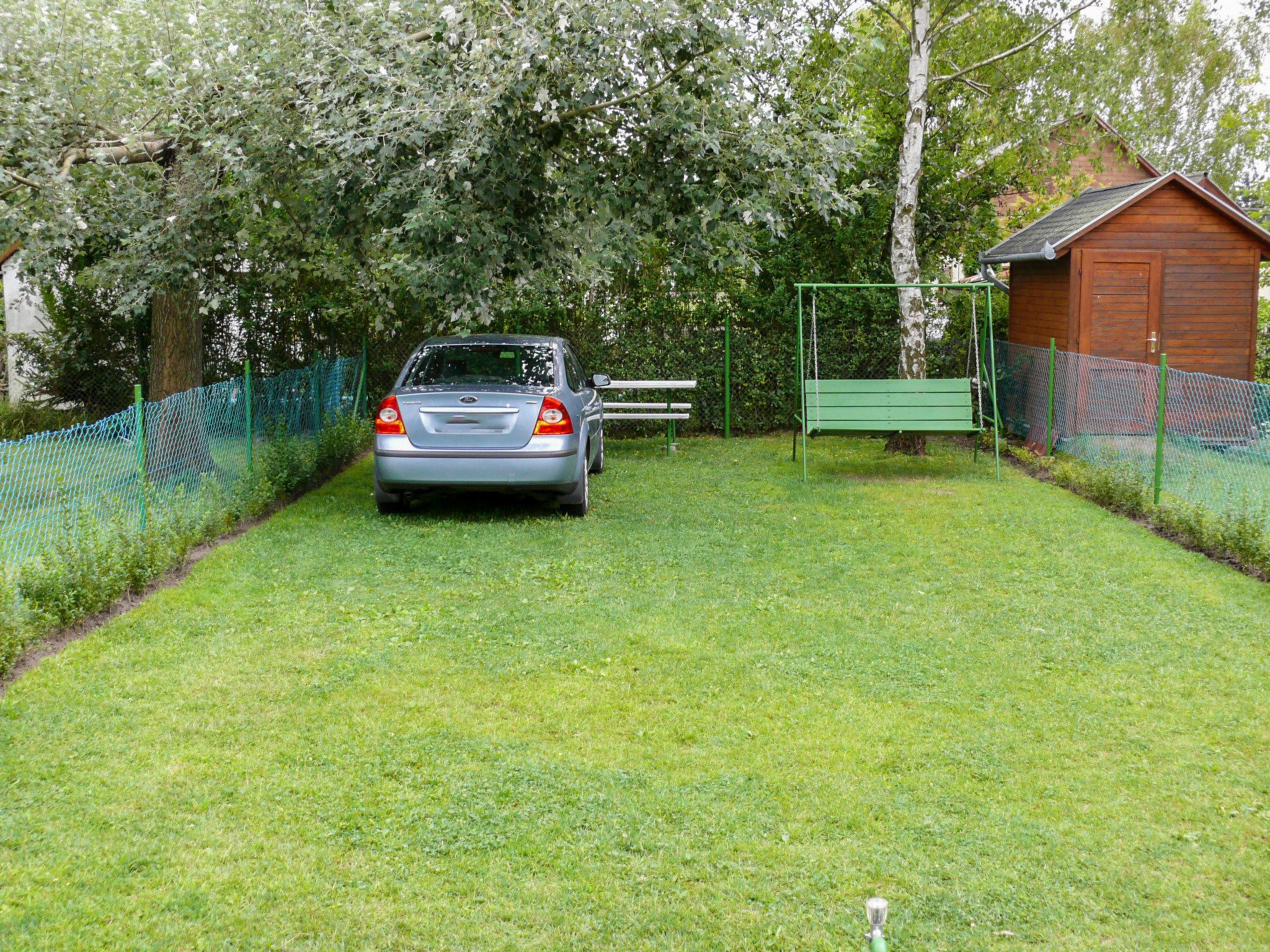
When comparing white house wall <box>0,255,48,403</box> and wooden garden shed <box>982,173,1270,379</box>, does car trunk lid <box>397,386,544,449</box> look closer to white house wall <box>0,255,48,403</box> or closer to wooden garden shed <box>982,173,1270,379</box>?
A: wooden garden shed <box>982,173,1270,379</box>

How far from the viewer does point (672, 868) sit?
403 centimetres

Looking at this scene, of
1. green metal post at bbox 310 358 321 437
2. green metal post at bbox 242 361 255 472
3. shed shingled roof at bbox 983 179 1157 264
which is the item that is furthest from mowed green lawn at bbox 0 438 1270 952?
shed shingled roof at bbox 983 179 1157 264

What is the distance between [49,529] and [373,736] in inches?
132

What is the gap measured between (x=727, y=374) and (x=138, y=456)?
390 inches

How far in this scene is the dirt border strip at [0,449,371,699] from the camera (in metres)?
6.11

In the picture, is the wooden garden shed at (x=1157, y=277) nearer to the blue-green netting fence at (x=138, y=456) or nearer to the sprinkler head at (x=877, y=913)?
the blue-green netting fence at (x=138, y=456)

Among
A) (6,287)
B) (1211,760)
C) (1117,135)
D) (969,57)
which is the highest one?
(969,57)

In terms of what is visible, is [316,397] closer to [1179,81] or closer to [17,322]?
[17,322]

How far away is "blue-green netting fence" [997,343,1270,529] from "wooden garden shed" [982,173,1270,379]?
1.09m

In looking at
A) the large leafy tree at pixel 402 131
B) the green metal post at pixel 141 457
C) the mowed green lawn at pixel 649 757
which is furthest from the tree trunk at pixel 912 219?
the green metal post at pixel 141 457

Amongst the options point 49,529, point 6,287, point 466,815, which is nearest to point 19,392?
point 6,287

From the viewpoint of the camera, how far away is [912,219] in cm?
1488

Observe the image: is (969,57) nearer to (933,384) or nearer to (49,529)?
(933,384)

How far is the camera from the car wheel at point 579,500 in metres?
10.3
